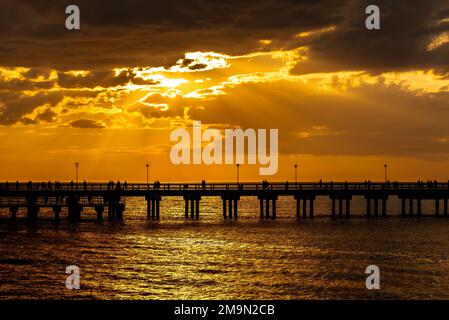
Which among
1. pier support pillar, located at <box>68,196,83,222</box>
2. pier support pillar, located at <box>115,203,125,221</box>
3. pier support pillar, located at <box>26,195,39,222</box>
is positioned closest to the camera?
pier support pillar, located at <box>68,196,83,222</box>

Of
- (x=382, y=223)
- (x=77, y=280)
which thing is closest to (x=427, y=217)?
(x=382, y=223)

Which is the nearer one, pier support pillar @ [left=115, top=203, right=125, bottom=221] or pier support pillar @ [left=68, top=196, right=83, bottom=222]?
pier support pillar @ [left=68, top=196, right=83, bottom=222]

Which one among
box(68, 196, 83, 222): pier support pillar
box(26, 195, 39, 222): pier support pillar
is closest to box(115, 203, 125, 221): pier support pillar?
box(68, 196, 83, 222): pier support pillar

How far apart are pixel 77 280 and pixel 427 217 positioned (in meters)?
65.1

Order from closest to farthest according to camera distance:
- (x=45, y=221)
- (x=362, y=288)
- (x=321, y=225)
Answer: (x=362, y=288) < (x=321, y=225) < (x=45, y=221)

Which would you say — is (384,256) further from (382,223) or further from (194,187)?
(194,187)

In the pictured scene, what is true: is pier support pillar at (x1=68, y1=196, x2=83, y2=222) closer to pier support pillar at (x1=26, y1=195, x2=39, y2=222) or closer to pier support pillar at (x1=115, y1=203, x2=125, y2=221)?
pier support pillar at (x1=26, y1=195, x2=39, y2=222)

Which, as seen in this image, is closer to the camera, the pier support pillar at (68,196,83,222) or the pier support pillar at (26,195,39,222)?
the pier support pillar at (68,196,83,222)

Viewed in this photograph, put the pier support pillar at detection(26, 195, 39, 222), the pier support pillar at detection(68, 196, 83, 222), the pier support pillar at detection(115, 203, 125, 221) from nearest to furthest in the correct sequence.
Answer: the pier support pillar at detection(68, 196, 83, 222), the pier support pillar at detection(26, 195, 39, 222), the pier support pillar at detection(115, 203, 125, 221)

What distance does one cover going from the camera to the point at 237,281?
40.0m

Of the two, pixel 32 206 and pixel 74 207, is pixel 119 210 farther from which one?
pixel 32 206

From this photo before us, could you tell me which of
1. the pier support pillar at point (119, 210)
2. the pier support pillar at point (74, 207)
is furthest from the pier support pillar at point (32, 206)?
the pier support pillar at point (119, 210)

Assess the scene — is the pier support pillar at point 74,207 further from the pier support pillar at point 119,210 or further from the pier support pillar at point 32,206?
the pier support pillar at point 119,210

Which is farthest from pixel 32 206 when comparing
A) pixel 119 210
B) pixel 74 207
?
pixel 119 210
